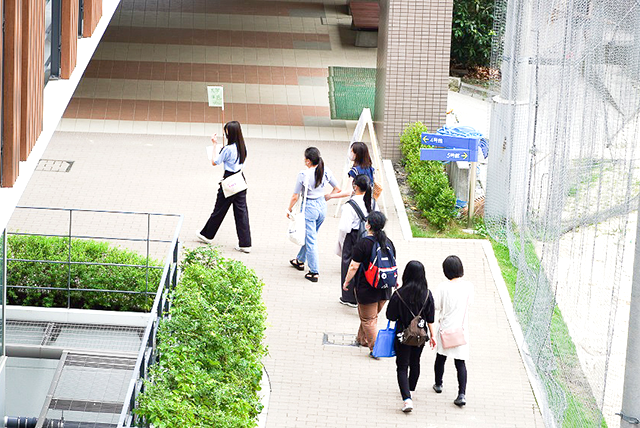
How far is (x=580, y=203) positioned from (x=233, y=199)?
Answer: 4.70 metres

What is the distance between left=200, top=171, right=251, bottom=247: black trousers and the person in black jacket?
3815 millimetres

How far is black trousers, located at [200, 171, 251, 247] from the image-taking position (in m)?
13.2

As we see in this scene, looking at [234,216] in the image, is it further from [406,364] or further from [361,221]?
[406,364]

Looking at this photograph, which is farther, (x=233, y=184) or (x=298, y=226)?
(x=233, y=184)

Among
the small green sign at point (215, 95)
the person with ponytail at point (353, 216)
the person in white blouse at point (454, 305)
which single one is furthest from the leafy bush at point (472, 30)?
the person in white blouse at point (454, 305)

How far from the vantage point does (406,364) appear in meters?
9.98

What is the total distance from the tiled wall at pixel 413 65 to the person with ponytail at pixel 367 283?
6520 millimetres

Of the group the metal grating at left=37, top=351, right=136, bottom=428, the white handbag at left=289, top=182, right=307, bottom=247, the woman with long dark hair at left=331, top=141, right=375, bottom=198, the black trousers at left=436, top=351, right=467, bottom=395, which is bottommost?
the metal grating at left=37, top=351, right=136, bottom=428

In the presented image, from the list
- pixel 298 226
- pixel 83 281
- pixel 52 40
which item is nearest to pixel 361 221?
pixel 298 226

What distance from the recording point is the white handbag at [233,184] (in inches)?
515

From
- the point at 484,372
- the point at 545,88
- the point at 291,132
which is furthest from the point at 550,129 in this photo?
the point at 291,132

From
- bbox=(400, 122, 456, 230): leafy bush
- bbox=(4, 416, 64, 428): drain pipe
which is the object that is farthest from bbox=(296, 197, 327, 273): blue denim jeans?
bbox=(4, 416, 64, 428): drain pipe

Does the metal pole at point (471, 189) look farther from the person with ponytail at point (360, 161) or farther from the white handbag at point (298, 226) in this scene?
the white handbag at point (298, 226)

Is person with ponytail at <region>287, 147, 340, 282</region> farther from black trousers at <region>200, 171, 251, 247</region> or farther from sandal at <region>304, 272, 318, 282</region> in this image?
black trousers at <region>200, 171, 251, 247</region>
